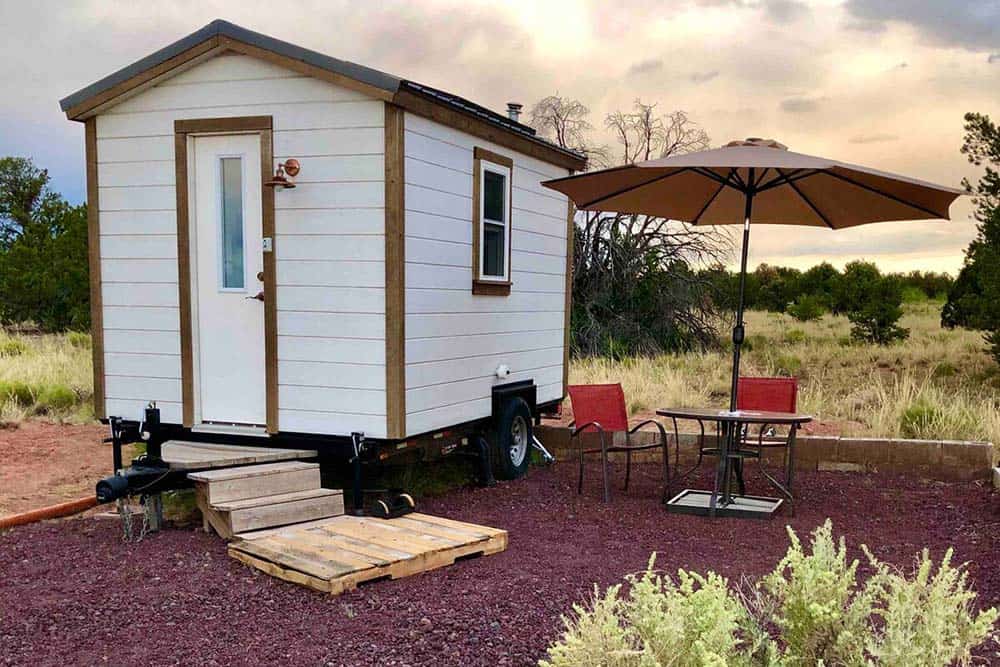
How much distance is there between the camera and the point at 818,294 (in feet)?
80.8

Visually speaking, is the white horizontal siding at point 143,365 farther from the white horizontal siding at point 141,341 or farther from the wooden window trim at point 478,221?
the wooden window trim at point 478,221

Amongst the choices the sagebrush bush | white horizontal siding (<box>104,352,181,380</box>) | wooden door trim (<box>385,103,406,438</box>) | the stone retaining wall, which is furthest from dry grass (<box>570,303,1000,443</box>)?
the sagebrush bush

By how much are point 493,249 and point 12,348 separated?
9578 mm

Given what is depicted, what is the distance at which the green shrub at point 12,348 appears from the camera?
12.3 meters

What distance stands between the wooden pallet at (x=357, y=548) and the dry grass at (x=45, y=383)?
17.4 ft

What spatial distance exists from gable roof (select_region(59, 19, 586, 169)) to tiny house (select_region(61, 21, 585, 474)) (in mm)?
10

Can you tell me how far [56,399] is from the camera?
30.5 feet

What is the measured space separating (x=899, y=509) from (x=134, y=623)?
4517 millimetres

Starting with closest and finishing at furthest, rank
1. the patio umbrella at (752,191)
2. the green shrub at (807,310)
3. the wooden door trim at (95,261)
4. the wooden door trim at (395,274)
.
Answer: the patio umbrella at (752,191)
the wooden door trim at (395,274)
the wooden door trim at (95,261)
the green shrub at (807,310)

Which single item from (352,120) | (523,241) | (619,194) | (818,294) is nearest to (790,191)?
(619,194)

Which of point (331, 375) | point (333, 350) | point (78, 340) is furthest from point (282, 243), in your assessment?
point (78, 340)

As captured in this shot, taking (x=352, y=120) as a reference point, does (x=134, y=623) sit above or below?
below

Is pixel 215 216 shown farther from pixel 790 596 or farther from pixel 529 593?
pixel 790 596

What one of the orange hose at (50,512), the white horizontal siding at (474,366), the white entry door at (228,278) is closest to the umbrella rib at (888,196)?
the white horizontal siding at (474,366)
